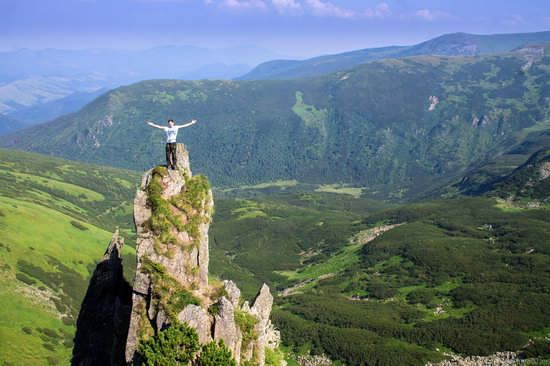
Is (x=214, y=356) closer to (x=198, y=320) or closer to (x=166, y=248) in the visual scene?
(x=198, y=320)

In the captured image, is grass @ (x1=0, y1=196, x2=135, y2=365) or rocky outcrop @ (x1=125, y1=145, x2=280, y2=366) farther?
grass @ (x1=0, y1=196, x2=135, y2=365)

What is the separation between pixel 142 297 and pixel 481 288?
7063 inches

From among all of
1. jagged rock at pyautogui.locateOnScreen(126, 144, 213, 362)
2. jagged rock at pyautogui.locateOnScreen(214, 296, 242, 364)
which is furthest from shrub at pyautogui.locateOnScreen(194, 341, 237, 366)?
jagged rock at pyautogui.locateOnScreen(126, 144, 213, 362)

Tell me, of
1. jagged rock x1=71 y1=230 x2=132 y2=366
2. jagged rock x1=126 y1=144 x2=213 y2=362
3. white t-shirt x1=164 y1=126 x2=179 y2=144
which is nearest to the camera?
jagged rock x1=126 y1=144 x2=213 y2=362

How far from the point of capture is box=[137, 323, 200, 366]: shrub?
38375mm

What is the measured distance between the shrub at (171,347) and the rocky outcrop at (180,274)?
113cm

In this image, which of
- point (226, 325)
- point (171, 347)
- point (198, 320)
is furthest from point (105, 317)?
point (226, 325)

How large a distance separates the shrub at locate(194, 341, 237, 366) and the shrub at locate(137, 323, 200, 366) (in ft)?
2.34

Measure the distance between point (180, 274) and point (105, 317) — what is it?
1433 cm

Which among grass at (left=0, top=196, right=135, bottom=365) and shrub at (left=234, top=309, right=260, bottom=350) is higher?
shrub at (left=234, top=309, right=260, bottom=350)

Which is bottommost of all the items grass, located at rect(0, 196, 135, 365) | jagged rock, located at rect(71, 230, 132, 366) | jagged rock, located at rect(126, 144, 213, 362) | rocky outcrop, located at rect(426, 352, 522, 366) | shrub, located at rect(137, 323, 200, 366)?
rocky outcrop, located at rect(426, 352, 522, 366)

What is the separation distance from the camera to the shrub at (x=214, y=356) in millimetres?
38969

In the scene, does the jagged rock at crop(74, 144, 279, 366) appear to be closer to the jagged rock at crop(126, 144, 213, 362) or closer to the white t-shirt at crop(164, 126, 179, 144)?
the jagged rock at crop(126, 144, 213, 362)

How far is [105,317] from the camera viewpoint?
53.4m
